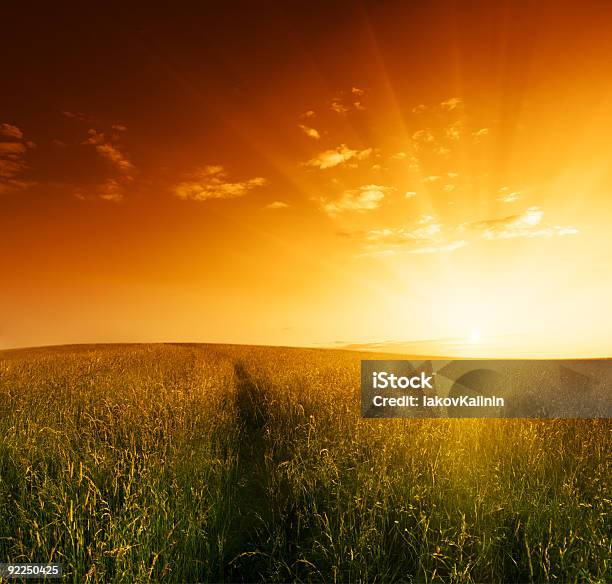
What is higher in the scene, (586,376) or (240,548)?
(586,376)

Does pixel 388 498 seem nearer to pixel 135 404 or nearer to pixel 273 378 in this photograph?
pixel 135 404

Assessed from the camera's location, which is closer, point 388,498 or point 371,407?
point 388,498

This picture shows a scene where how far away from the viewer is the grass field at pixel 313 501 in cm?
354

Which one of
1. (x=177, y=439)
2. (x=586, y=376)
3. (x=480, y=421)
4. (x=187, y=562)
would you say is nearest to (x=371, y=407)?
(x=480, y=421)

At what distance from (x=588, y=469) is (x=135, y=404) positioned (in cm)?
759

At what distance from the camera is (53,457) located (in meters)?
5.31

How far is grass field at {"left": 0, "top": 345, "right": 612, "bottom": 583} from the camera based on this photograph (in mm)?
3537

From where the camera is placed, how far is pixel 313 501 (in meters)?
4.52

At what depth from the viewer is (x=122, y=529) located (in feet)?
12.1

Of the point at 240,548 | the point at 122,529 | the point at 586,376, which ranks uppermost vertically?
the point at 586,376

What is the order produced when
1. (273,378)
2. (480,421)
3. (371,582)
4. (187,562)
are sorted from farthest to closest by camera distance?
1. (273,378)
2. (480,421)
3. (187,562)
4. (371,582)

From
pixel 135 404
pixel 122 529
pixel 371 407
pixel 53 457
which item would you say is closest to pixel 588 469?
pixel 371 407

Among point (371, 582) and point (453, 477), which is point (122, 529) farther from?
point (453, 477)

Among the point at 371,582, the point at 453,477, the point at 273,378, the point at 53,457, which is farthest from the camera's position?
the point at 273,378
